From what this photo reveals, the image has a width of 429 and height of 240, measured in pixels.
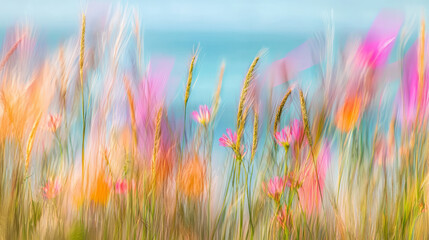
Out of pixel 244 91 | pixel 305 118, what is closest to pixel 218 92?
pixel 244 91

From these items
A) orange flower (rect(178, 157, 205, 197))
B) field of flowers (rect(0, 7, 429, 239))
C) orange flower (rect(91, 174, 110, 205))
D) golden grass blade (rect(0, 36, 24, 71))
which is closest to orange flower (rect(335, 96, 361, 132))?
field of flowers (rect(0, 7, 429, 239))

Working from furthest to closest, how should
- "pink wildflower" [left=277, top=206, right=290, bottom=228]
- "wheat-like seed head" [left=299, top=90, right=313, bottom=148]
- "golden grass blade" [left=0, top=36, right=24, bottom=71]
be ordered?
"golden grass blade" [left=0, top=36, right=24, bottom=71], "pink wildflower" [left=277, top=206, right=290, bottom=228], "wheat-like seed head" [left=299, top=90, right=313, bottom=148]

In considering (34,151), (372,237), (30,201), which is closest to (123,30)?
(34,151)

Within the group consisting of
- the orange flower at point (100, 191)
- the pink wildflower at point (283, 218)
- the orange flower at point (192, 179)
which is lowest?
the pink wildflower at point (283, 218)

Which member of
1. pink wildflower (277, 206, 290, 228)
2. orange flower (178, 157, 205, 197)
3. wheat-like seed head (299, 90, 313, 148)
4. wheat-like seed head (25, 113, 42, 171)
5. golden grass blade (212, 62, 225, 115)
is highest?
golden grass blade (212, 62, 225, 115)

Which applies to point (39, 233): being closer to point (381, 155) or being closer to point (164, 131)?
point (164, 131)

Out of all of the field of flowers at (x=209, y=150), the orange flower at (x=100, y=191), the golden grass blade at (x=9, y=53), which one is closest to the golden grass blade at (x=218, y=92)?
the field of flowers at (x=209, y=150)

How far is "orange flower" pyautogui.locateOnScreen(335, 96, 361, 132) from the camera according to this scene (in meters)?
1.16

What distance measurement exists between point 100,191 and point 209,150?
273mm

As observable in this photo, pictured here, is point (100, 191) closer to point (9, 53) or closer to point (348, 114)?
point (9, 53)

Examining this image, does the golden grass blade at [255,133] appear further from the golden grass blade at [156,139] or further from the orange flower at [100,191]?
the orange flower at [100,191]

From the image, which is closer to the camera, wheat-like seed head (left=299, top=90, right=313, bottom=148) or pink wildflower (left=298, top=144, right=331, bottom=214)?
wheat-like seed head (left=299, top=90, right=313, bottom=148)

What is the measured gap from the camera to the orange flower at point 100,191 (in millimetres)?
1274

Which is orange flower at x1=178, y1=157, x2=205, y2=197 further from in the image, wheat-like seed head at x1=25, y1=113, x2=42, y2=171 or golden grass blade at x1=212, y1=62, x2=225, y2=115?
wheat-like seed head at x1=25, y1=113, x2=42, y2=171
